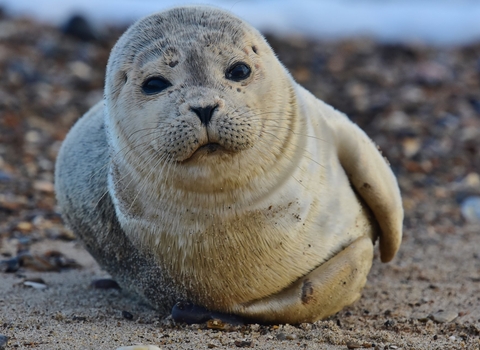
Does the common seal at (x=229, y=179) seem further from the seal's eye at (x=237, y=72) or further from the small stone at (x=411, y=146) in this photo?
the small stone at (x=411, y=146)

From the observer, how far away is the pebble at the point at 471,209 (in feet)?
21.5

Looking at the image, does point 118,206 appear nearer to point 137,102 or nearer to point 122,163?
point 122,163

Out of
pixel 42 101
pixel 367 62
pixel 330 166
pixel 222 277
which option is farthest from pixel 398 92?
pixel 222 277

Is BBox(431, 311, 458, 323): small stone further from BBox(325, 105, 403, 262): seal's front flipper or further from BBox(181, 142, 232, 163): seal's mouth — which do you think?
BBox(181, 142, 232, 163): seal's mouth

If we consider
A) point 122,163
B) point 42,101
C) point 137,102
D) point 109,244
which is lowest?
point 42,101

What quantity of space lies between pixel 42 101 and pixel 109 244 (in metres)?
4.78

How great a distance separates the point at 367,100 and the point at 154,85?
18.5 feet

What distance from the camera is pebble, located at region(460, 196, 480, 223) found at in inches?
258

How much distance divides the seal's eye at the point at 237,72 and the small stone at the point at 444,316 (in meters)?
1.53

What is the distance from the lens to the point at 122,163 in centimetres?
399

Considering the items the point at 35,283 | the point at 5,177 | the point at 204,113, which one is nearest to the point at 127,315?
the point at 35,283

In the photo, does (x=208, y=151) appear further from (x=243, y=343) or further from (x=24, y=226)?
(x=24, y=226)

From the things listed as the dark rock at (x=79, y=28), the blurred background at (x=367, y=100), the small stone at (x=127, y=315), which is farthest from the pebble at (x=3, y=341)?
the dark rock at (x=79, y=28)

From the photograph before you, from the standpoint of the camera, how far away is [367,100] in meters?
9.05
